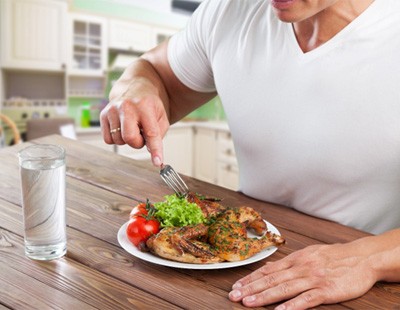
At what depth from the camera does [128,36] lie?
5.69 meters

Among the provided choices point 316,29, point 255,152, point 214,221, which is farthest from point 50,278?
point 316,29

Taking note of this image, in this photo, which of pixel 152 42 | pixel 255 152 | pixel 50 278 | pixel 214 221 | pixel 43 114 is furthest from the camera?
pixel 152 42

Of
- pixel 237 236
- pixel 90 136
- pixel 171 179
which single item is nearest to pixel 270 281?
pixel 237 236

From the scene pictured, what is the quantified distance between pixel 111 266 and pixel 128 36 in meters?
5.07

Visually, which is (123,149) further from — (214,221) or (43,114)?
(214,221)

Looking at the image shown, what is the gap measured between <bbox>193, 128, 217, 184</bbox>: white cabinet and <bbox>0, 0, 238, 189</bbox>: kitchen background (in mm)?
12

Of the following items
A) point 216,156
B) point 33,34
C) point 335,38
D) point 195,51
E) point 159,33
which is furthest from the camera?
point 159,33

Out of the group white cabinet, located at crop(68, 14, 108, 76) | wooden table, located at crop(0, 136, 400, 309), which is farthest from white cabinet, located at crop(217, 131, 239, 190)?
wooden table, located at crop(0, 136, 400, 309)

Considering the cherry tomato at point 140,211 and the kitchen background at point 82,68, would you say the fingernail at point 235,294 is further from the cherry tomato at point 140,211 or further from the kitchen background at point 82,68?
the kitchen background at point 82,68

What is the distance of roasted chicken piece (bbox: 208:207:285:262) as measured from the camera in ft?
3.04

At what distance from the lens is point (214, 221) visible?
1040mm

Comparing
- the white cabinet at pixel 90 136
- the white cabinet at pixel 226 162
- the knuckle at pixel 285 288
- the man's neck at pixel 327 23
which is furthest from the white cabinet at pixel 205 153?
the knuckle at pixel 285 288

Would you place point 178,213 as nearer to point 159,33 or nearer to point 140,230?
point 140,230

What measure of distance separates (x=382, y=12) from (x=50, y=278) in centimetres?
104
